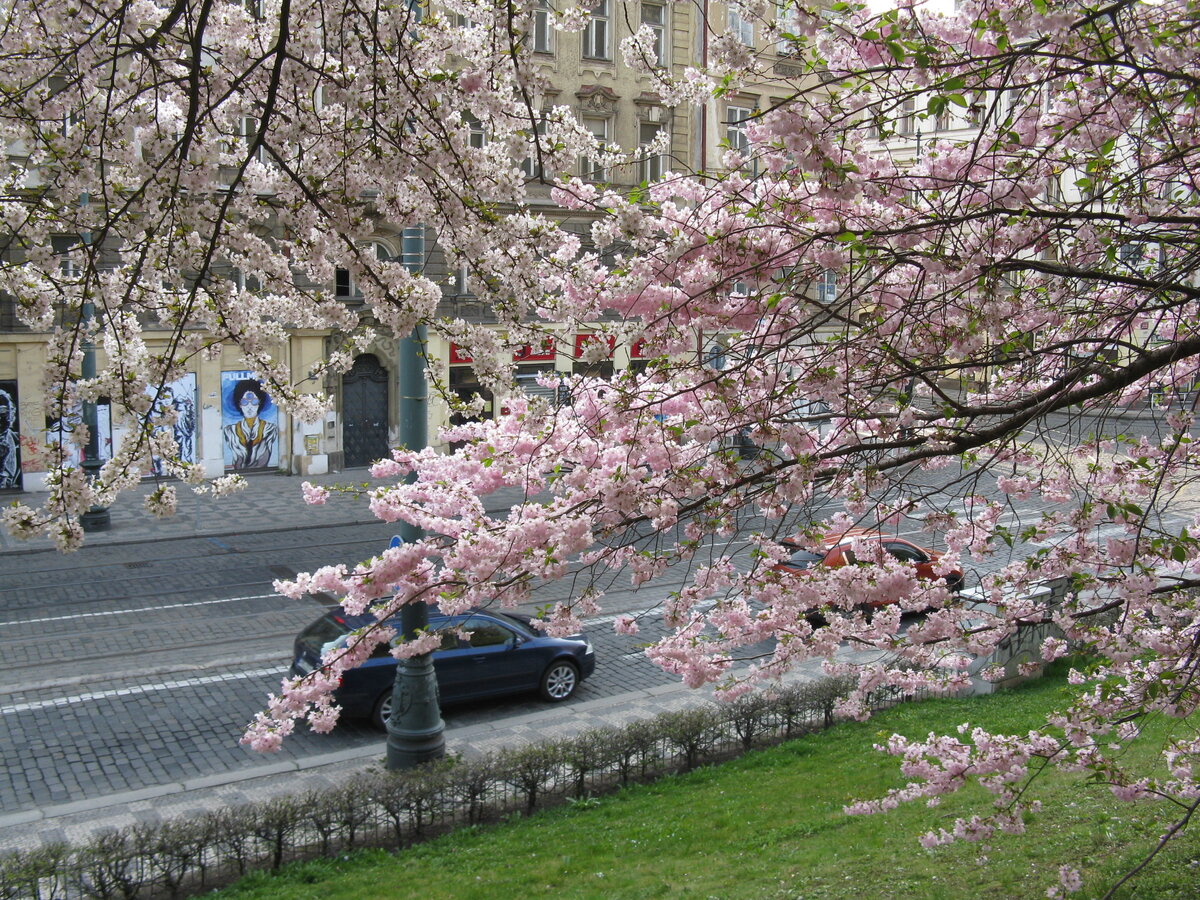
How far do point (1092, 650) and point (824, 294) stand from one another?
3541 mm

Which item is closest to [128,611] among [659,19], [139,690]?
[139,690]

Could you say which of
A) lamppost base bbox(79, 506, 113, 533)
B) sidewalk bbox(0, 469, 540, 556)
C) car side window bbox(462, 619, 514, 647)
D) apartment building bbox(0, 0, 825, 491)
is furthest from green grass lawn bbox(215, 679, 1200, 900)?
apartment building bbox(0, 0, 825, 491)

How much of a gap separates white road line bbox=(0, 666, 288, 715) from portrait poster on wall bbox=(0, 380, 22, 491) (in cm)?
1420

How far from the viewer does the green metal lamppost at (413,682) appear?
10484 millimetres

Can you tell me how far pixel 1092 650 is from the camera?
7.59 m

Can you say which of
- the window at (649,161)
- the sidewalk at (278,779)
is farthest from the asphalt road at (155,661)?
the window at (649,161)

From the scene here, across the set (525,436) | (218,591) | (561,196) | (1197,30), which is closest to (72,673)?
(218,591)

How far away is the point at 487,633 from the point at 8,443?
1706 centimetres

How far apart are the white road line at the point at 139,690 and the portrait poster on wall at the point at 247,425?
1491 cm

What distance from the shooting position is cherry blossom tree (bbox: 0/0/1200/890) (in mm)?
5832

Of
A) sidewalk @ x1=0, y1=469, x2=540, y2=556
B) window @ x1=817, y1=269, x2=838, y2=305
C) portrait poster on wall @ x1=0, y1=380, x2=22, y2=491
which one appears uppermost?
window @ x1=817, y1=269, x2=838, y2=305

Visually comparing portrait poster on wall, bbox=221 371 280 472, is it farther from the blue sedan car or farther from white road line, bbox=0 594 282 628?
the blue sedan car

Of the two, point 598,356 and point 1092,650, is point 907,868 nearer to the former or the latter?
point 1092,650

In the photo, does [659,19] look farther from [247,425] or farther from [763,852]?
[763,852]
